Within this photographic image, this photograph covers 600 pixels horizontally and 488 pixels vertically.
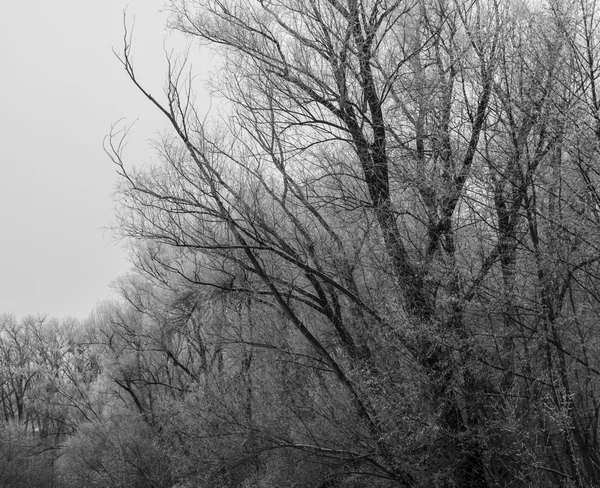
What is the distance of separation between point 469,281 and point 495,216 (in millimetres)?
782

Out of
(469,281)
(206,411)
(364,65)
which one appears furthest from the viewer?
(206,411)

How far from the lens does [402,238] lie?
29.5 ft

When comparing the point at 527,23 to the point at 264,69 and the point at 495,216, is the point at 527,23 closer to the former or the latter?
the point at 495,216

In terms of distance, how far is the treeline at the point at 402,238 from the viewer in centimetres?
684

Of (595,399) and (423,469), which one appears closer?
(595,399)

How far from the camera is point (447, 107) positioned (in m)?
8.09

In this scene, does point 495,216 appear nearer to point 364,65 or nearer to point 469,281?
point 469,281

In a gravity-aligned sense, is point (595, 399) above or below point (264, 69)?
below

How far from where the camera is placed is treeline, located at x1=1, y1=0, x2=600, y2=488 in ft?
22.4

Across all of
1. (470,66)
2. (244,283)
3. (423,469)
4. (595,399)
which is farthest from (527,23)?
(244,283)

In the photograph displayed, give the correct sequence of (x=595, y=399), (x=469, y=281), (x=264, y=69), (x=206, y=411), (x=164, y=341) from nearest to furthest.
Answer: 1. (x=595, y=399)
2. (x=469, y=281)
3. (x=264, y=69)
4. (x=206, y=411)
5. (x=164, y=341)

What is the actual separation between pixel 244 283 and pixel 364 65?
526 cm

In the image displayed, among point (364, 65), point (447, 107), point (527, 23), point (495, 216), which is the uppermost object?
point (364, 65)

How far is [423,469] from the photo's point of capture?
27.8ft
